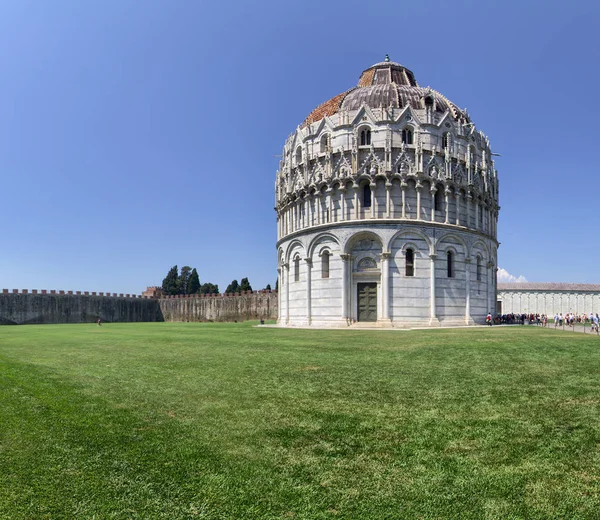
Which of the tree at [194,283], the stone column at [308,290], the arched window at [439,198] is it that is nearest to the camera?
the arched window at [439,198]

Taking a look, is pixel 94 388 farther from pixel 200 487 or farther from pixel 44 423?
pixel 200 487

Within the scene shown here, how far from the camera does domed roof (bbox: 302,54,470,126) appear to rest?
147 feet

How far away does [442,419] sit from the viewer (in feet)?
27.4

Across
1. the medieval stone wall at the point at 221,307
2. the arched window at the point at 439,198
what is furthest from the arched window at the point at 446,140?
the medieval stone wall at the point at 221,307

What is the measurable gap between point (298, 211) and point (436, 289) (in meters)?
16.0

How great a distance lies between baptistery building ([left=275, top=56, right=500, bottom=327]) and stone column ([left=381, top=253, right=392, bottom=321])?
9 cm

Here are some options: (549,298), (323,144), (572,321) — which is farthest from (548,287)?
(323,144)

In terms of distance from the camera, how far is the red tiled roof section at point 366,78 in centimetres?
5236

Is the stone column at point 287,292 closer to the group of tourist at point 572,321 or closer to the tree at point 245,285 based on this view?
the group of tourist at point 572,321

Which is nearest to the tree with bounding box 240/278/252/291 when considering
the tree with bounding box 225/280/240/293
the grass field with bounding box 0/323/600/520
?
the tree with bounding box 225/280/240/293

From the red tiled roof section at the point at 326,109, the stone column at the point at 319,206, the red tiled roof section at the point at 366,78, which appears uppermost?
the red tiled roof section at the point at 366,78

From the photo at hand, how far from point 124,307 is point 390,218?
63.8 m

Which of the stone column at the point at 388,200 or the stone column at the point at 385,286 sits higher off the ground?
the stone column at the point at 388,200

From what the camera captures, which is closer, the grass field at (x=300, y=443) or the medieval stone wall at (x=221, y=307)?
the grass field at (x=300, y=443)
